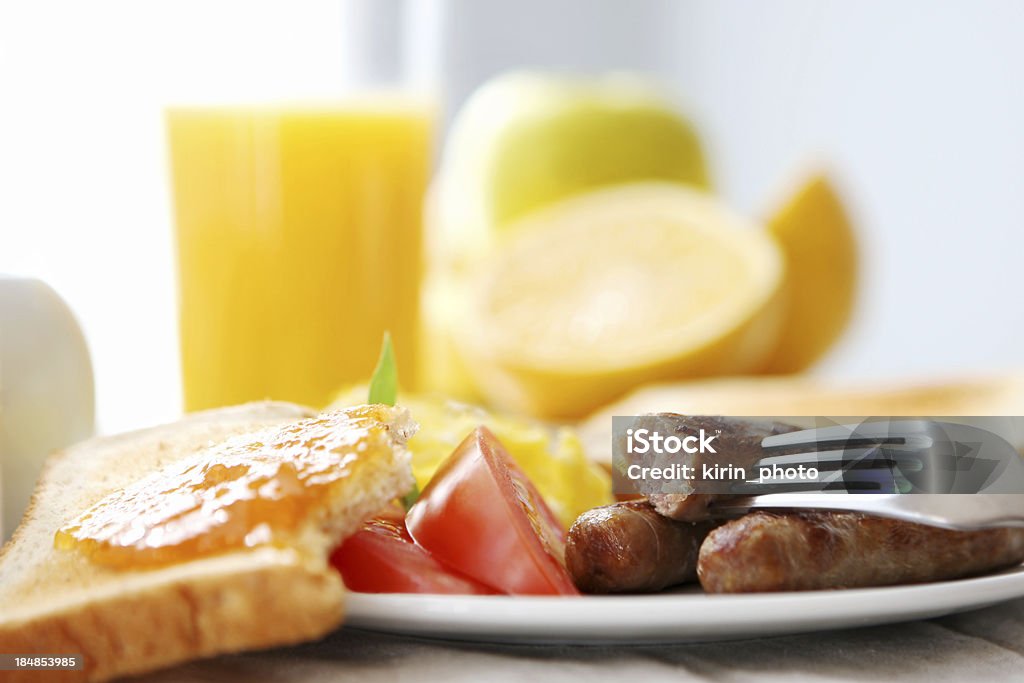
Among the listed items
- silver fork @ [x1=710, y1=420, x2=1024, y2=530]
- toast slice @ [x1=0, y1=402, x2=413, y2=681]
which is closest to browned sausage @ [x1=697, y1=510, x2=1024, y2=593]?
silver fork @ [x1=710, y1=420, x2=1024, y2=530]

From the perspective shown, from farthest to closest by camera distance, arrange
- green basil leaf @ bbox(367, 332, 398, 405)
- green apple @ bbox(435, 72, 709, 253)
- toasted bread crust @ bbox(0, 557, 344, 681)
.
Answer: green apple @ bbox(435, 72, 709, 253) < green basil leaf @ bbox(367, 332, 398, 405) < toasted bread crust @ bbox(0, 557, 344, 681)

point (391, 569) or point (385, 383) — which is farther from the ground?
point (385, 383)

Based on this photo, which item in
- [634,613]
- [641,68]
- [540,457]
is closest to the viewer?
[634,613]

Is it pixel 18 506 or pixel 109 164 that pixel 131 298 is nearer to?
pixel 109 164

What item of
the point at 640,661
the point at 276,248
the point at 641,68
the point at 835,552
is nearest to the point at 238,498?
the point at 640,661

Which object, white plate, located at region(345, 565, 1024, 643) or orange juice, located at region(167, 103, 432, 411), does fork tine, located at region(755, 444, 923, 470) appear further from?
orange juice, located at region(167, 103, 432, 411)

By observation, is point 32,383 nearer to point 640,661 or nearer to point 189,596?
point 189,596

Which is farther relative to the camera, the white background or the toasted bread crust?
the white background
